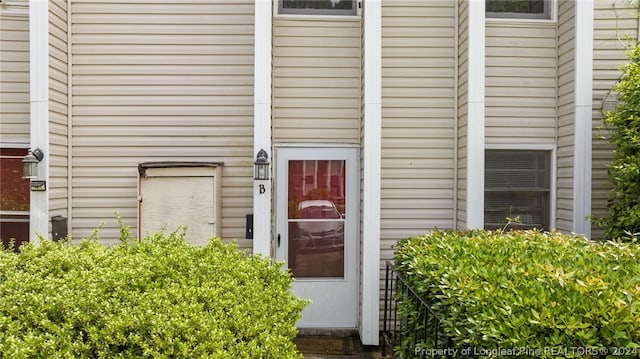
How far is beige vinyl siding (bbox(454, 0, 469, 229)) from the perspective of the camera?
4293 mm

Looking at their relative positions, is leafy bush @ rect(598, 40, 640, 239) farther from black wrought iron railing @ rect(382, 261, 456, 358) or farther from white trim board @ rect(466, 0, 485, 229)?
black wrought iron railing @ rect(382, 261, 456, 358)

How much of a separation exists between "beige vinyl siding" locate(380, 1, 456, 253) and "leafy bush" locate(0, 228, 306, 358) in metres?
2.24

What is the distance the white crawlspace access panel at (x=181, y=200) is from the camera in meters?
4.20

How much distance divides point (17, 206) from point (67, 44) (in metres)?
1.81

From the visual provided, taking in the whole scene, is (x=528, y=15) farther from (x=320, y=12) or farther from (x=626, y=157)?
(x=320, y=12)

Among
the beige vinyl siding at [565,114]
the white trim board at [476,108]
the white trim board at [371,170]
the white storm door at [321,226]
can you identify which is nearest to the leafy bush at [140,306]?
the white trim board at [371,170]

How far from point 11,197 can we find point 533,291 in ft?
16.3

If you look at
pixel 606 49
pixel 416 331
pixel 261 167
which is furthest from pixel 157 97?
pixel 606 49

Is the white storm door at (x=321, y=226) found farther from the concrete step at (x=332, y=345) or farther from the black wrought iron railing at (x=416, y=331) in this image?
the black wrought iron railing at (x=416, y=331)

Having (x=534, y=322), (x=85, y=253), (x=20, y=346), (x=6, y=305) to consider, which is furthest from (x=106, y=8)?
(x=534, y=322)

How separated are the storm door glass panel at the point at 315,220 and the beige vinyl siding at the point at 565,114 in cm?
239

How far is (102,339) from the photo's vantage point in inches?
74.9

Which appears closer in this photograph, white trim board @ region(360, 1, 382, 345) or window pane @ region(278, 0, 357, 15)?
white trim board @ region(360, 1, 382, 345)

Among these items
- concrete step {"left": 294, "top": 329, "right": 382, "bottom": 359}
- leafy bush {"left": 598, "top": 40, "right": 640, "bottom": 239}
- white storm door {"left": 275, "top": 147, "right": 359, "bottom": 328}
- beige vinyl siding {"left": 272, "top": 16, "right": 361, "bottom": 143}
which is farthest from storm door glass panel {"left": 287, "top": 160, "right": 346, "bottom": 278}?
leafy bush {"left": 598, "top": 40, "right": 640, "bottom": 239}
